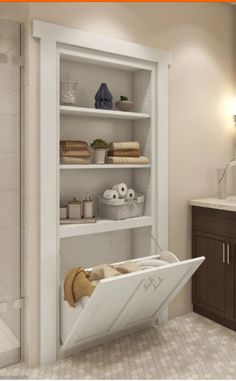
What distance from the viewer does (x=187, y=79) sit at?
9.89ft

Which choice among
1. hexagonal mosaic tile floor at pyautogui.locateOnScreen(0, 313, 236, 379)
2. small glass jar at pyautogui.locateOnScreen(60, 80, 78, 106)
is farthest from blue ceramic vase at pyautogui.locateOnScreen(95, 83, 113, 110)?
hexagonal mosaic tile floor at pyautogui.locateOnScreen(0, 313, 236, 379)

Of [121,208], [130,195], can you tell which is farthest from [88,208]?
[130,195]

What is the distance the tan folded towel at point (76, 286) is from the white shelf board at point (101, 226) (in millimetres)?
274

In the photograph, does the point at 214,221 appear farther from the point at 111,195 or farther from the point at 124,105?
the point at 124,105

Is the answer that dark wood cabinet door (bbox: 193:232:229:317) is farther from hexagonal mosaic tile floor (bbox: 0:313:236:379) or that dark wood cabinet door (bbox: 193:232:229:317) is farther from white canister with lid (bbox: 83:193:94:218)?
white canister with lid (bbox: 83:193:94:218)

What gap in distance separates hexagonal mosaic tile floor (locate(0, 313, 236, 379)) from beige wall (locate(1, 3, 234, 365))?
38 cm

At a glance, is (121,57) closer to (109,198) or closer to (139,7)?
(139,7)

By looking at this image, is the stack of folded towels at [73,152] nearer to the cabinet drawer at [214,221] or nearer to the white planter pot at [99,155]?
the white planter pot at [99,155]

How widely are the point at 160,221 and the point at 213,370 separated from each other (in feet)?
3.46

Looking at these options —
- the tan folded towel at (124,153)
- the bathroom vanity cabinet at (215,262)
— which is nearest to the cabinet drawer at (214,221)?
the bathroom vanity cabinet at (215,262)

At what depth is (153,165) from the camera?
9.29ft

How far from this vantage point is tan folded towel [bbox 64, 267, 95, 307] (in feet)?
7.13

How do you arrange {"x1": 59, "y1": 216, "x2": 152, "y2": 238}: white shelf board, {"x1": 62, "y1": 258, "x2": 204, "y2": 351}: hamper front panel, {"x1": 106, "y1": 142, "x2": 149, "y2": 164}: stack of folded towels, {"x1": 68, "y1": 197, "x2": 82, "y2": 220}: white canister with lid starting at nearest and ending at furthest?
{"x1": 62, "y1": 258, "x2": 204, "y2": 351}: hamper front panel < {"x1": 59, "y1": 216, "x2": 152, "y2": 238}: white shelf board < {"x1": 68, "y1": 197, "x2": 82, "y2": 220}: white canister with lid < {"x1": 106, "y1": 142, "x2": 149, "y2": 164}: stack of folded towels

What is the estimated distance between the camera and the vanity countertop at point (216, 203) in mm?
2726
